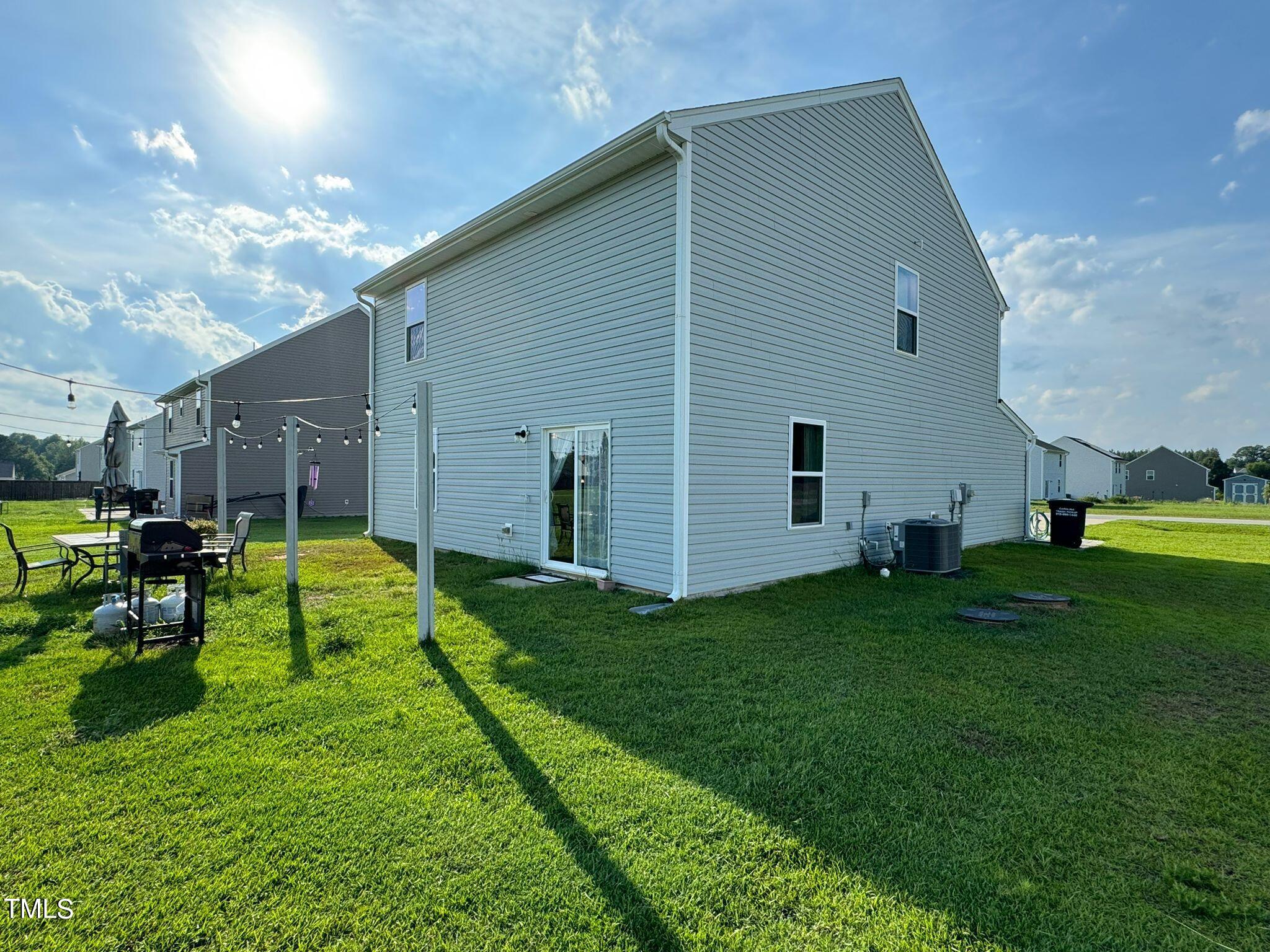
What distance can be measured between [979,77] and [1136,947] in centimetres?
1224

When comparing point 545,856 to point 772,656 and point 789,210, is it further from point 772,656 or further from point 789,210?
point 789,210

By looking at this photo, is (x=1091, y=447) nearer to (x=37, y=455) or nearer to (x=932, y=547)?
(x=932, y=547)

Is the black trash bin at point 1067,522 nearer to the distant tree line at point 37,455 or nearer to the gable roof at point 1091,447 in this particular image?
the gable roof at point 1091,447

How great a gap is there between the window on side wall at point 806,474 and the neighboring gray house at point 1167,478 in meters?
60.3

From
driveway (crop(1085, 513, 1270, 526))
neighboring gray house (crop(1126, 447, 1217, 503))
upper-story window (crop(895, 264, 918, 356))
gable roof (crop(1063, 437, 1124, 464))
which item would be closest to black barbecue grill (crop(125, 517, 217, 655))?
upper-story window (crop(895, 264, 918, 356))

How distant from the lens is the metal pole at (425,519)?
513 cm

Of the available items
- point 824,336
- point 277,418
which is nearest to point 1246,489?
point 824,336

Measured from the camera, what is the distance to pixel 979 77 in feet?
31.9

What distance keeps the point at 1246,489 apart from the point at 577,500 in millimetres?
67175

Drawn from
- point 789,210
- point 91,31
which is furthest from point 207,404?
point 789,210

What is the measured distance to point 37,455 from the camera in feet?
250

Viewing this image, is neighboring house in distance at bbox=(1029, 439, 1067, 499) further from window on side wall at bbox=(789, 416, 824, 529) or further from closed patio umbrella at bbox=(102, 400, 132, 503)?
closed patio umbrella at bbox=(102, 400, 132, 503)

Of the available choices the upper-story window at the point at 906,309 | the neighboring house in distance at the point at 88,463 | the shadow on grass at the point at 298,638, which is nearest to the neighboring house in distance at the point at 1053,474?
the upper-story window at the point at 906,309

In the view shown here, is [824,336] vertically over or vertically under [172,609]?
over
